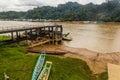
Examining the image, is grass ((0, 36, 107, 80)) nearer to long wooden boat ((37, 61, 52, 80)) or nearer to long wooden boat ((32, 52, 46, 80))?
long wooden boat ((37, 61, 52, 80))

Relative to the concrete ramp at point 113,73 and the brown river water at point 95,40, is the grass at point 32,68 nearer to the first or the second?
the concrete ramp at point 113,73

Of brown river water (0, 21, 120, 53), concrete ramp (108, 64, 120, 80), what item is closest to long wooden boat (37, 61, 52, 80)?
concrete ramp (108, 64, 120, 80)

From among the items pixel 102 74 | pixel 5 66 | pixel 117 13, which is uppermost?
pixel 117 13

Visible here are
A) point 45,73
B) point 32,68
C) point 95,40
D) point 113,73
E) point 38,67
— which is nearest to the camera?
point 45,73

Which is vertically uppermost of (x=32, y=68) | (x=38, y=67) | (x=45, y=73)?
(x=38, y=67)

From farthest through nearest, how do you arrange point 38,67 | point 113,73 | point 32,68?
point 113,73
point 32,68
point 38,67

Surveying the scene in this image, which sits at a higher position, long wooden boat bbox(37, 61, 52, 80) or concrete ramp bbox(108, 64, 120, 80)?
long wooden boat bbox(37, 61, 52, 80)

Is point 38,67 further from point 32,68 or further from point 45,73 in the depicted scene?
point 45,73

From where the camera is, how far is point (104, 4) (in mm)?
144375

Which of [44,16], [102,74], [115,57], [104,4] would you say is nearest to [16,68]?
[102,74]

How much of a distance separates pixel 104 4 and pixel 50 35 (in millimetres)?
110337

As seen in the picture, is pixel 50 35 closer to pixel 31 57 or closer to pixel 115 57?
pixel 115 57

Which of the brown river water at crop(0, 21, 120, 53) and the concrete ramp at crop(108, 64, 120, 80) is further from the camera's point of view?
the brown river water at crop(0, 21, 120, 53)

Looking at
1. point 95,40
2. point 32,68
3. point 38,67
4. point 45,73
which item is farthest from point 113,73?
point 95,40
